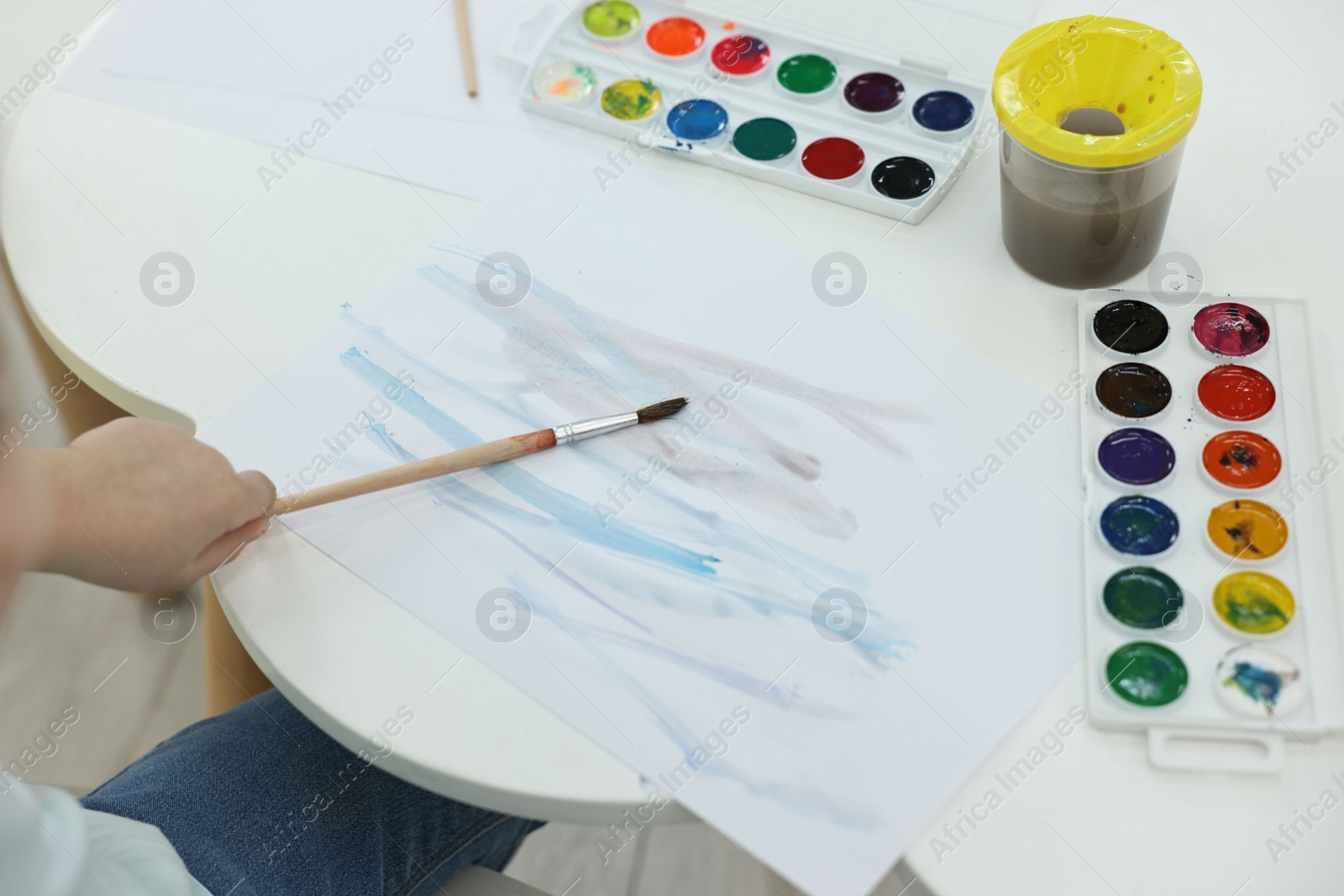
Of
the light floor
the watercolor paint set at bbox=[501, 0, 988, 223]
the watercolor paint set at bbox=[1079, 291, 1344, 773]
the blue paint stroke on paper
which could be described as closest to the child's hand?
the blue paint stroke on paper

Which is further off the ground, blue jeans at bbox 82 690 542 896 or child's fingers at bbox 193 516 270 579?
child's fingers at bbox 193 516 270 579

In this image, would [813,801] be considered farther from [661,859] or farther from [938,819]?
[661,859]

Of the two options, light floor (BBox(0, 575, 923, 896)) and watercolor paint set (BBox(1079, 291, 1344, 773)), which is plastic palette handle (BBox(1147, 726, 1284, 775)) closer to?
watercolor paint set (BBox(1079, 291, 1344, 773))

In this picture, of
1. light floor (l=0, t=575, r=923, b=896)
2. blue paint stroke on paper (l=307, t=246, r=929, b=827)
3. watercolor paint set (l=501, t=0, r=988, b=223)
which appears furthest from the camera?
light floor (l=0, t=575, r=923, b=896)

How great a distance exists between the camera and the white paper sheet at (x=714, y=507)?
2.40 ft

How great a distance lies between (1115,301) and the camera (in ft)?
2.93

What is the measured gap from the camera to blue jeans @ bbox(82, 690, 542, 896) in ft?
2.83

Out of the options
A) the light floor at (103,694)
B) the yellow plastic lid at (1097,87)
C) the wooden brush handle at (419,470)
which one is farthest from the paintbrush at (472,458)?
the light floor at (103,694)

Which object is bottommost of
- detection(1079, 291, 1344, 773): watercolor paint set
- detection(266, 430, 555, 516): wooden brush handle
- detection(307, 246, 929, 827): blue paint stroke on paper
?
detection(1079, 291, 1344, 773): watercolor paint set

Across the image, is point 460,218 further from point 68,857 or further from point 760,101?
point 68,857

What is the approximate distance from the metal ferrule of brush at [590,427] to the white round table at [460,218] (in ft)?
0.59

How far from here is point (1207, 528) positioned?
2.56 feet

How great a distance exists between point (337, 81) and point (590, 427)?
1.62 ft

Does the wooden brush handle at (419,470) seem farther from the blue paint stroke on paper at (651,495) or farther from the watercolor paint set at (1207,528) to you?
the watercolor paint set at (1207,528)
